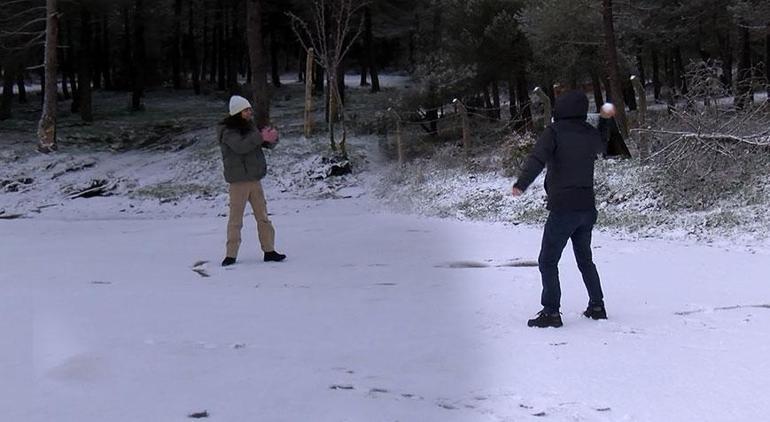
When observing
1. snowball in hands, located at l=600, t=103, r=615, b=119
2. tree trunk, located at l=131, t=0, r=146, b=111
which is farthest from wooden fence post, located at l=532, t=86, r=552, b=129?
tree trunk, located at l=131, t=0, r=146, b=111

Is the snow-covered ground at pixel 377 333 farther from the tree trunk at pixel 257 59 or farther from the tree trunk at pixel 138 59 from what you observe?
the tree trunk at pixel 138 59

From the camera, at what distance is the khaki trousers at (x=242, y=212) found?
26.1 ft

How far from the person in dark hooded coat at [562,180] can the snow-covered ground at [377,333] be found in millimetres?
274

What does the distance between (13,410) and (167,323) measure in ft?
5.54

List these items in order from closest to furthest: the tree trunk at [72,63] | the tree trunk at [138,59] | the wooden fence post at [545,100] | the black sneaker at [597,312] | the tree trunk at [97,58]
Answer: the black sneaker at [597,312], the wooden fence post at [545,100], the tree trunk at [72,63], the tree trunk at [138,59], the tree trunk at [97,58]

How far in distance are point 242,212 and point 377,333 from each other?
3.56 m

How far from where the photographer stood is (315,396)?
373cm

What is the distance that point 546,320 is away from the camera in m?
5.04

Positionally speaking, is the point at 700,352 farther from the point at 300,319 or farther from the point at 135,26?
the point at 135,26

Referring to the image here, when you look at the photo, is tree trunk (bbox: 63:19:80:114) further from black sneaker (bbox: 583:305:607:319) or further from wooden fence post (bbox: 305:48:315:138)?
black sneaker (bbox: 583:305:607:319)

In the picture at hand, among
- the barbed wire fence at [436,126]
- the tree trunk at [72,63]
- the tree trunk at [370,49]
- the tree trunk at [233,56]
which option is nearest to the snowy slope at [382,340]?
the barbed wire fence at [436,126]

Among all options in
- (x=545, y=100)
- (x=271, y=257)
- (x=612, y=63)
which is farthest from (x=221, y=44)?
(x=271, y=257)

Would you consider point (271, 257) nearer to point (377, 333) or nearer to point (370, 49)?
point (377, 333)

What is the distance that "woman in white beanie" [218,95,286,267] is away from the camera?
782cm
